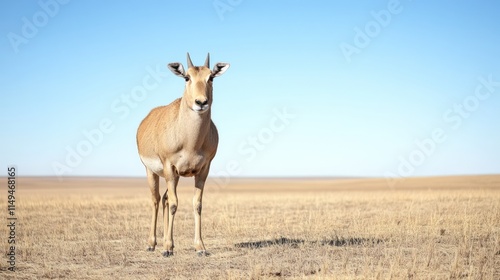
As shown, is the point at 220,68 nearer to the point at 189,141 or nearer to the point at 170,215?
the point at 189,141

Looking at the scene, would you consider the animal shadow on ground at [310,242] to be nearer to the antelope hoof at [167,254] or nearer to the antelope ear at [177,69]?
the antelope hoof at [167,254]

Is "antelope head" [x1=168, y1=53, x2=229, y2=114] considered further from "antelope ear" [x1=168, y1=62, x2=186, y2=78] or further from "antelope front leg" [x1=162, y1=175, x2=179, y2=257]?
"antelope front leg" [x1=162, y1=175, x2=179, y2=257]

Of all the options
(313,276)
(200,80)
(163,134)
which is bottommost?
(313,276)

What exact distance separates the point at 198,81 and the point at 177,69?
2.44 ft

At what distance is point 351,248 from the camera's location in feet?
34.3

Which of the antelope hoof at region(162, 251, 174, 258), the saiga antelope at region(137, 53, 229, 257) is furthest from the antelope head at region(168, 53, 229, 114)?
the antelope hoof at region(162, 251, 174, 258)

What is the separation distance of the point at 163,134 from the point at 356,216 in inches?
341

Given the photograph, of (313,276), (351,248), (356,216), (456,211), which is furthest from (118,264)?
(456,211)

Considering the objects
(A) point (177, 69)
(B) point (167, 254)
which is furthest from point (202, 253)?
(A) point (177, 69)

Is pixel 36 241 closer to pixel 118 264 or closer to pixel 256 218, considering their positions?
pixel 118 264

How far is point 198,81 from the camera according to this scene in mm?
9742

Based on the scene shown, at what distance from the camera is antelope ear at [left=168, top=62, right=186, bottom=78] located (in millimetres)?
10219

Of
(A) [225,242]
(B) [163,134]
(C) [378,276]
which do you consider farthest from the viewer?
(A) [225,242]

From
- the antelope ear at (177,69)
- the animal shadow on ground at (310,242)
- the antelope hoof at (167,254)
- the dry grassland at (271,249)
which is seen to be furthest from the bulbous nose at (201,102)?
the animal shadow on ground at (310,242)
